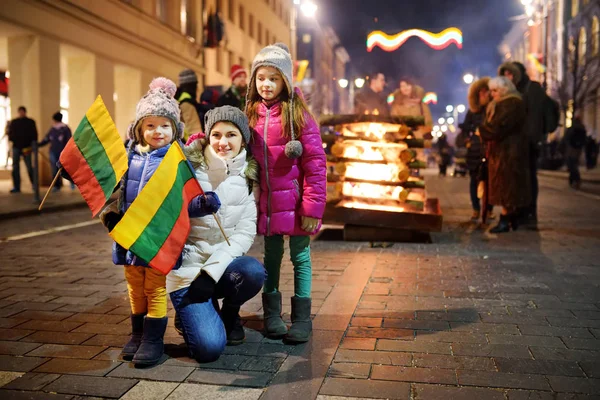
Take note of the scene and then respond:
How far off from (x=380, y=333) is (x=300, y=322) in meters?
0.51

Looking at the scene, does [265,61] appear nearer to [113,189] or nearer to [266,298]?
[113,189]

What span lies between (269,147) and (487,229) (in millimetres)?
6010

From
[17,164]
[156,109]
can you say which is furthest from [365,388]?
[17,164]

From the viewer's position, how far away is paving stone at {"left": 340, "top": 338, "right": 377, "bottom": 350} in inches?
149

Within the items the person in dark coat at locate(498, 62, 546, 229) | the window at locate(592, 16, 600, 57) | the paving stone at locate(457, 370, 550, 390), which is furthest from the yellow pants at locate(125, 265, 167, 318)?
the window at locate(592, 16, 600, 57)

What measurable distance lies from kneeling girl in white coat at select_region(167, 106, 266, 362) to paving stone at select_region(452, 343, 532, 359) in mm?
1230

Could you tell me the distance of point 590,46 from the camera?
115ft

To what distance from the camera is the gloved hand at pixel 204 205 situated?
3.49 m

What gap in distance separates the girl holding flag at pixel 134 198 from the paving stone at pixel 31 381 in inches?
17.4

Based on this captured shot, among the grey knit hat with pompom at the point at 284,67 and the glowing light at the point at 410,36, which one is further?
the glowing light at the point at 410,36

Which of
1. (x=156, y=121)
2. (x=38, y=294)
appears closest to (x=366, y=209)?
(x=38, y=294)

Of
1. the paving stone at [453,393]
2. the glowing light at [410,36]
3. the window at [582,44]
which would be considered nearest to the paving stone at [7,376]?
Answer: the paving stone at [453,393]

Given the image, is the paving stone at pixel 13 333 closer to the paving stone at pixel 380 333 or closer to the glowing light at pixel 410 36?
the paving stone at pixel 380 333

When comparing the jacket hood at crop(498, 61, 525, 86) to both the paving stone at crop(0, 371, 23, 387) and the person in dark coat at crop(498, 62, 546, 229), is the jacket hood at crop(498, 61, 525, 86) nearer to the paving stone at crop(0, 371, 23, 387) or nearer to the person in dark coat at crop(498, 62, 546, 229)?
the person in dark coat at crop(498, 62, 546, 229)
